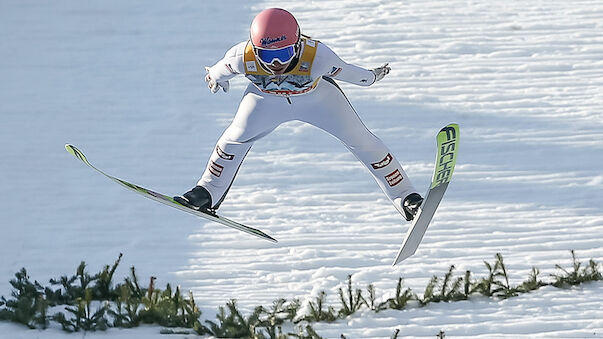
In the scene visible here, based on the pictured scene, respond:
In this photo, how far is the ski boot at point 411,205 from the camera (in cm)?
636

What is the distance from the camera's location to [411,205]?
6.39m

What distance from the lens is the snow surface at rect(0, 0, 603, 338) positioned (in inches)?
282

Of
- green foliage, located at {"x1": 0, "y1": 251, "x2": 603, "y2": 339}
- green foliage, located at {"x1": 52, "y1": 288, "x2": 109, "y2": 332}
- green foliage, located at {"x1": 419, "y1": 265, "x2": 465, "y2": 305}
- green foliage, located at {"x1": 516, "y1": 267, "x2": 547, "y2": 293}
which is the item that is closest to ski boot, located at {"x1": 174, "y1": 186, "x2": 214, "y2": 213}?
green foliage, located at {"x1": 0, "y1": 251, "x2": 603, "y2": 339}

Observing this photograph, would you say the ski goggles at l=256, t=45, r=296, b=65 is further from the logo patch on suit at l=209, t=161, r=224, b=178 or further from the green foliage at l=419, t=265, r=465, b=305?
the green foliage at l=419, t=265, r=465, b=305

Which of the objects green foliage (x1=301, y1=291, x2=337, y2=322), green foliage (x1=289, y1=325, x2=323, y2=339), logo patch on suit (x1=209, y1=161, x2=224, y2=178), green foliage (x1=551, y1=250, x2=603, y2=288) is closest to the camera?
green foliage (x1=289, y1=325, x2=323, y2=339)

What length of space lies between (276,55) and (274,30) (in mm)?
155

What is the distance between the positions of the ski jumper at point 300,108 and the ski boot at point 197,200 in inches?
1.6

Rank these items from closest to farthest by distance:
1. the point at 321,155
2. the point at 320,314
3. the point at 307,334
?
1. the point at 307,334
2. the point at 320,314
3. the point at 321,155

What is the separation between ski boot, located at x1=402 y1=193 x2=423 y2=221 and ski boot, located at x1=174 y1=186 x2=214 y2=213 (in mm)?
1225

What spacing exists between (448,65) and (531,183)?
7.55ft

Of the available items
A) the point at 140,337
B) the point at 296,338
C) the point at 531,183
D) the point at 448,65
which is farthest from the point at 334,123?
the point at 448,65

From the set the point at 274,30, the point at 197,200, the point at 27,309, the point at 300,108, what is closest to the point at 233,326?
the point at 197,200

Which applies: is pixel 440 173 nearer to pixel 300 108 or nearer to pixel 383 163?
pixel 383 163

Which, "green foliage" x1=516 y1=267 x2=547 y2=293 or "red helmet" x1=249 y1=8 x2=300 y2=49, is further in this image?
"green foliage" x1=516 y1=267 x2=547 y2=293
